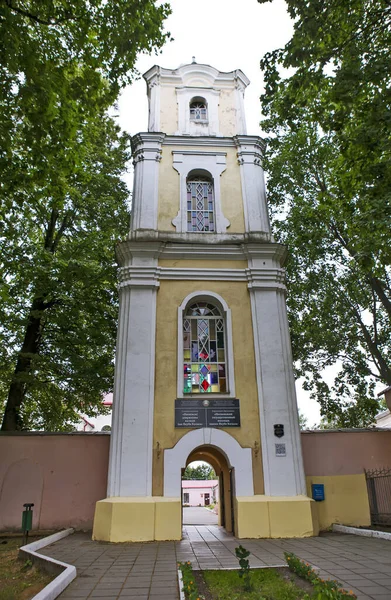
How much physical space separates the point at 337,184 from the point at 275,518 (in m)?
7.13

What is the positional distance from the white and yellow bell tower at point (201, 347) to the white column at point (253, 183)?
0.12 feet

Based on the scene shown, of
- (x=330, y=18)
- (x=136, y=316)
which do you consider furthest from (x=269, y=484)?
(x=330, y=18)

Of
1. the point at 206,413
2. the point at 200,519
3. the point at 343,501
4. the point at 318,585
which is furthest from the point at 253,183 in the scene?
the point at 200,519

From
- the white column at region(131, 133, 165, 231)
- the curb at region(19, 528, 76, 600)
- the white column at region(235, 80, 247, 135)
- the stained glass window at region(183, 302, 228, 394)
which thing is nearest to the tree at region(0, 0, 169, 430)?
the white column at region(131, 133, 165, 231)

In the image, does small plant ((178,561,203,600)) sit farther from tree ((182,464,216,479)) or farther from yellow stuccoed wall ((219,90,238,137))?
tree ((182,464,216,479))

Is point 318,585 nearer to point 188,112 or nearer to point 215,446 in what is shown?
point 215,446

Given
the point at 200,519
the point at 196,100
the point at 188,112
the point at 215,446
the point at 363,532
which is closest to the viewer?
the point at 363,532

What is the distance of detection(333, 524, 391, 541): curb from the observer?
28.0ft

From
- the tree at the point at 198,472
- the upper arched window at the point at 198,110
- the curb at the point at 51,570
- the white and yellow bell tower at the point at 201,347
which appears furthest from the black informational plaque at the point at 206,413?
the tree at the point at 198,472

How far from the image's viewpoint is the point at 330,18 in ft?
24.0

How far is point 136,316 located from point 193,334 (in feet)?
5.10

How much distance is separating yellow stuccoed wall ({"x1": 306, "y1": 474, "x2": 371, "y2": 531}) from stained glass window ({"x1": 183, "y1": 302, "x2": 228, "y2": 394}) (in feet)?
11.8

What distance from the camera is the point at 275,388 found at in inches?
415

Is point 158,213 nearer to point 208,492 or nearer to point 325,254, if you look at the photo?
point 325,254
